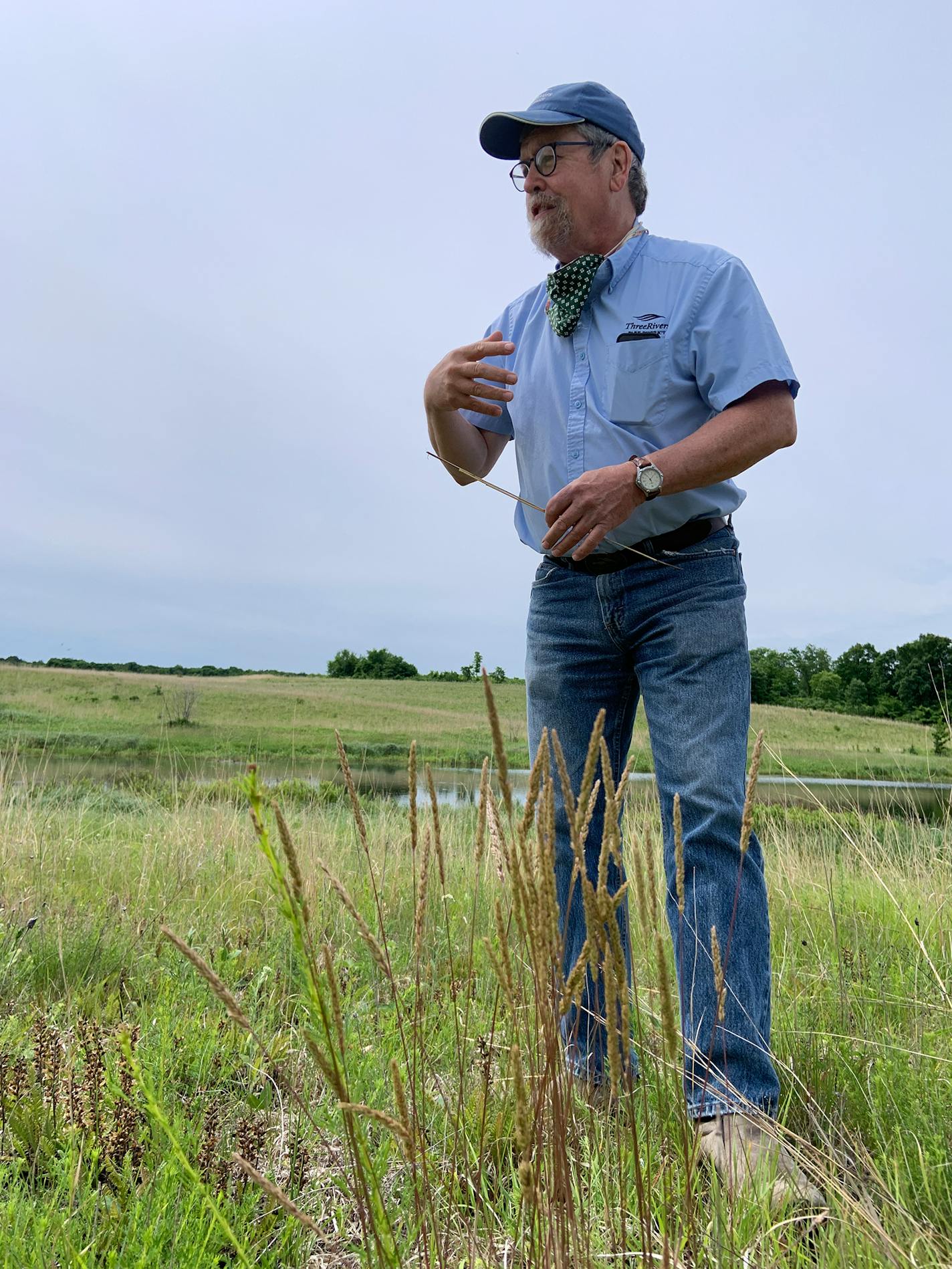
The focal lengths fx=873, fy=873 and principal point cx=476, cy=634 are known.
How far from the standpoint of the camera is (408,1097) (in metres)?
2.13

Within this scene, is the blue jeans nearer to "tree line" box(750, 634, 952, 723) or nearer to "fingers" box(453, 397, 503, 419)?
"fingers" box(453, 397, 503, 419)

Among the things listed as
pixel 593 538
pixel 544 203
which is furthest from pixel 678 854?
pixel 544 203

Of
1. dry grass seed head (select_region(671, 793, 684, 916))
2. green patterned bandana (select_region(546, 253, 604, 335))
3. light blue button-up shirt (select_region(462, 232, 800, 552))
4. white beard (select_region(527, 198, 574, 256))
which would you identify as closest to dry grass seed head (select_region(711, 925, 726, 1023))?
dry grass seed head (select_region(671, 793, 684, 916))

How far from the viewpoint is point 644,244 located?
2.63m

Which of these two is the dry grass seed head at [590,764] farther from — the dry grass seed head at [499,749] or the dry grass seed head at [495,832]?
the dry grass seed head at [495,832]

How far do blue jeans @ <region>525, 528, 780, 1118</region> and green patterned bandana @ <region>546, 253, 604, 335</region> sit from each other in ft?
2.37

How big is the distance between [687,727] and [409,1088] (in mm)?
1072

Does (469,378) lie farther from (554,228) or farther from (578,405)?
(554,228)

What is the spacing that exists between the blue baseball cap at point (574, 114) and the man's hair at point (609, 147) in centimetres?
2

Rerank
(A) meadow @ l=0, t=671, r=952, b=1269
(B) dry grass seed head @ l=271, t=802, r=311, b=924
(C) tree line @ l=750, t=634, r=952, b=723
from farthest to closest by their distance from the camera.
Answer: (C) tree line @ l=750, t=634, r=952, b=723
(A) meadow @ l=0, t=671, r=952, b=1269
(B) dry grass seed head @ l=271, t=802, r=311, b=924

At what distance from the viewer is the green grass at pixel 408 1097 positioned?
1212 millimetres

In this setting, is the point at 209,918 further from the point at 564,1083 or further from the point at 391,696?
the point at 391,696

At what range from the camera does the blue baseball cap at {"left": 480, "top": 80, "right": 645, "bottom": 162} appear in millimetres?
2506

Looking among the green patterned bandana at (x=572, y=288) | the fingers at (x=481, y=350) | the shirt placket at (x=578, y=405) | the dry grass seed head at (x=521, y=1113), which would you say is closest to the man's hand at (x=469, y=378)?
the fingers at (x=481, y=350)
